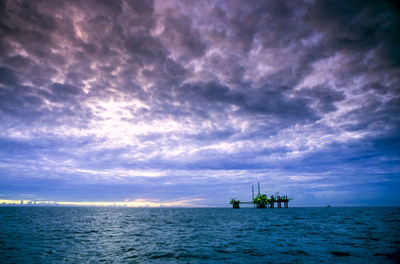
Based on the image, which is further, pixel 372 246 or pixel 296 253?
pixel 372 246

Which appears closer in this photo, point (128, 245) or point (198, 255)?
point (198, 255)

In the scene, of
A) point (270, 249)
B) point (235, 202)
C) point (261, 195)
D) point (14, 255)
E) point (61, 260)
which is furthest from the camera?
point (235, 202)

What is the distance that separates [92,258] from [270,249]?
14.2m

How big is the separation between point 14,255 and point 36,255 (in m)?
1.60

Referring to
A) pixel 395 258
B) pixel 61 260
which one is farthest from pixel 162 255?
pixel 395 258

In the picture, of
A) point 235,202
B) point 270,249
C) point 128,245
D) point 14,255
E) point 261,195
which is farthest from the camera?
point 235,202

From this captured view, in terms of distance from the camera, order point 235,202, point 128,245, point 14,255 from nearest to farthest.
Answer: point 14,255
point 128,245
point 235,202

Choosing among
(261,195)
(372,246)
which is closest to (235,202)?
(261,195)

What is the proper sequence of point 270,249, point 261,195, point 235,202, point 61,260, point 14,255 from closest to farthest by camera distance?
point 61,260, point 14,255, point 270,249, point 261,195, point 235,202

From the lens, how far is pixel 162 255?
53.9 ft

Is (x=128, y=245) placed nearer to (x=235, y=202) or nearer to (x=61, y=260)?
(x=61, y=260)

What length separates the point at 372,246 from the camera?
718 inches

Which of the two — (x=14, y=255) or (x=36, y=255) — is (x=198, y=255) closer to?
(x=36, y=255)

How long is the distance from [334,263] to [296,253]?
124 inches
